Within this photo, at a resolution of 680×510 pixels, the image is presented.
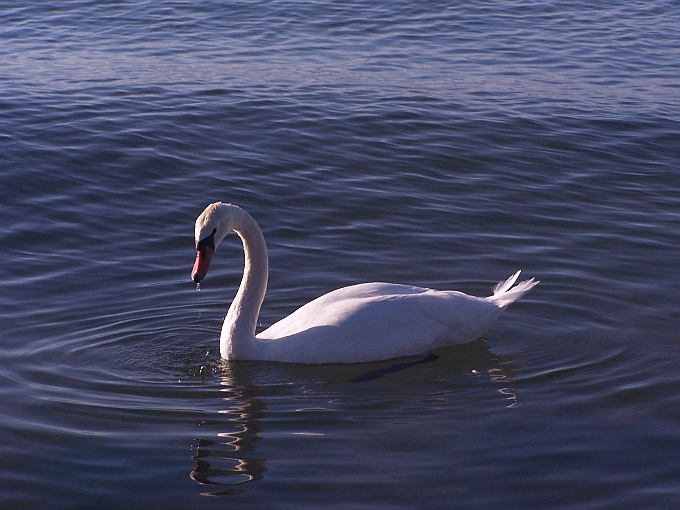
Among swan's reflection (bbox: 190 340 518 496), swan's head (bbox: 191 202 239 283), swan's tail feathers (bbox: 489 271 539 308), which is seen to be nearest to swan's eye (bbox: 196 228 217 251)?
swan's head (bbox: 191 202 239 283)

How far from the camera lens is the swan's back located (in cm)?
831

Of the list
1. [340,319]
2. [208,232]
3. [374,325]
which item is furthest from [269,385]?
[208,232]

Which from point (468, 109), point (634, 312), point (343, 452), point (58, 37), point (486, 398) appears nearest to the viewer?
point (343, 452)

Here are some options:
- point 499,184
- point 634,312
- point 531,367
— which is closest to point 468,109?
point 499,184

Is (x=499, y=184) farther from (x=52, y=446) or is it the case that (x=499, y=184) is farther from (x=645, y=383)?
(x=52, y=446)

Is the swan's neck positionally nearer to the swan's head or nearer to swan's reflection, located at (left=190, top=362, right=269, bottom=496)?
the swan's head

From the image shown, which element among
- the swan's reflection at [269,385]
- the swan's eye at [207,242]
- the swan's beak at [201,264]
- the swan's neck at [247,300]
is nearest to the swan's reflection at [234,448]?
the swan's reflection at [269,385]

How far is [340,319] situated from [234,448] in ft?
5.32

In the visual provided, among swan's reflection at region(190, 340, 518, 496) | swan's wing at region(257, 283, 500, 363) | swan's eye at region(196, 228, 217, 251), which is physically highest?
swan's eye at region(196, 228, 217, 251)

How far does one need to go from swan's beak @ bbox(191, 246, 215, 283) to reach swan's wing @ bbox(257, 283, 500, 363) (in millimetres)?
824

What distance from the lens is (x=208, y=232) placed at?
8.12m

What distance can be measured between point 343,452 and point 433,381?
1.45m

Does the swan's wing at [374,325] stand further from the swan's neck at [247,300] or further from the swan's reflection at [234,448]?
the swan's reflection at [234,448]

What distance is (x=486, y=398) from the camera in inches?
307
